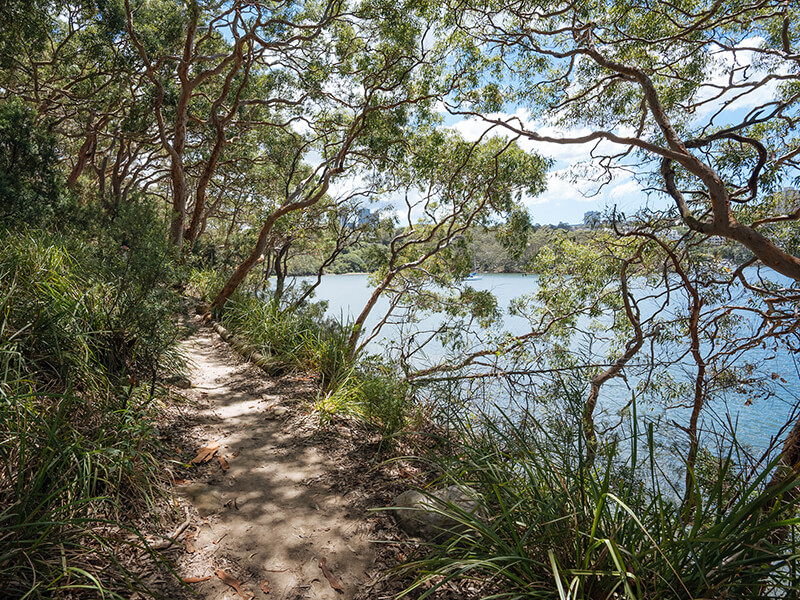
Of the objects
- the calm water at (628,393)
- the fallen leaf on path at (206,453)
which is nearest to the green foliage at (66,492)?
the fallen leaf on path at (206,453)

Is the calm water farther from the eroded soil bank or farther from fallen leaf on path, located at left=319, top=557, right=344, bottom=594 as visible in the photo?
fallen leaf on path, located at left=319, top=557, right=344, bottom=594

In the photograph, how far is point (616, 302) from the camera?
24.5 ft

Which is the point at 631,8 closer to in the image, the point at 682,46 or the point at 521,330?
the point at 682,46

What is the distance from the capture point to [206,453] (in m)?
3.32

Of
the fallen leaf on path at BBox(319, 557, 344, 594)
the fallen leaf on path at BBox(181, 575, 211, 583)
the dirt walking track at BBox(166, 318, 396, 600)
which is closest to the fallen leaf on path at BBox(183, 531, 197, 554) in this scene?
the dirt walking track at BBox(166, 318, 396, 600)

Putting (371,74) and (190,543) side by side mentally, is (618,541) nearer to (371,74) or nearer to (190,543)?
(190,543)

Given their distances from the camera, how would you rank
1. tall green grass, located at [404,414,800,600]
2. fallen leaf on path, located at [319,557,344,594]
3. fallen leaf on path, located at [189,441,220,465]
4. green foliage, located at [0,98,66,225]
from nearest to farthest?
tall green grass, located at [404,414,800,600], fallen leaf on path, located at [319,557,344,594], fallen leaf on path, located at [189,441,220,465], green foliage, located at [0,98,66,225]

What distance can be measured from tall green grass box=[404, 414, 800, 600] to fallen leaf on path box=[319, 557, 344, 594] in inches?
15.7

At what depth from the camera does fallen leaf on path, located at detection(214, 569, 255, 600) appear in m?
2.08

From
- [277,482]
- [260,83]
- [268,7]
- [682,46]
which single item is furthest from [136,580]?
[260,83]

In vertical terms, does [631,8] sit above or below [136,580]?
above

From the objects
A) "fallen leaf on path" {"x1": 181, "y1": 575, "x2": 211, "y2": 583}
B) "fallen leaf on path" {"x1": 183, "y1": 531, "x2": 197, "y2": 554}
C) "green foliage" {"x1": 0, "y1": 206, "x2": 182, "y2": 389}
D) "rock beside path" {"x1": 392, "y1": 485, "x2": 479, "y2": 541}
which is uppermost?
"green foliage" {"x1": 0, "y1": 206, "x2": 182, "y2": 389}

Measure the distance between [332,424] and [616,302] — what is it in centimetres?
567

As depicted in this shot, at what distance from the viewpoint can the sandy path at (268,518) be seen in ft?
7.23
